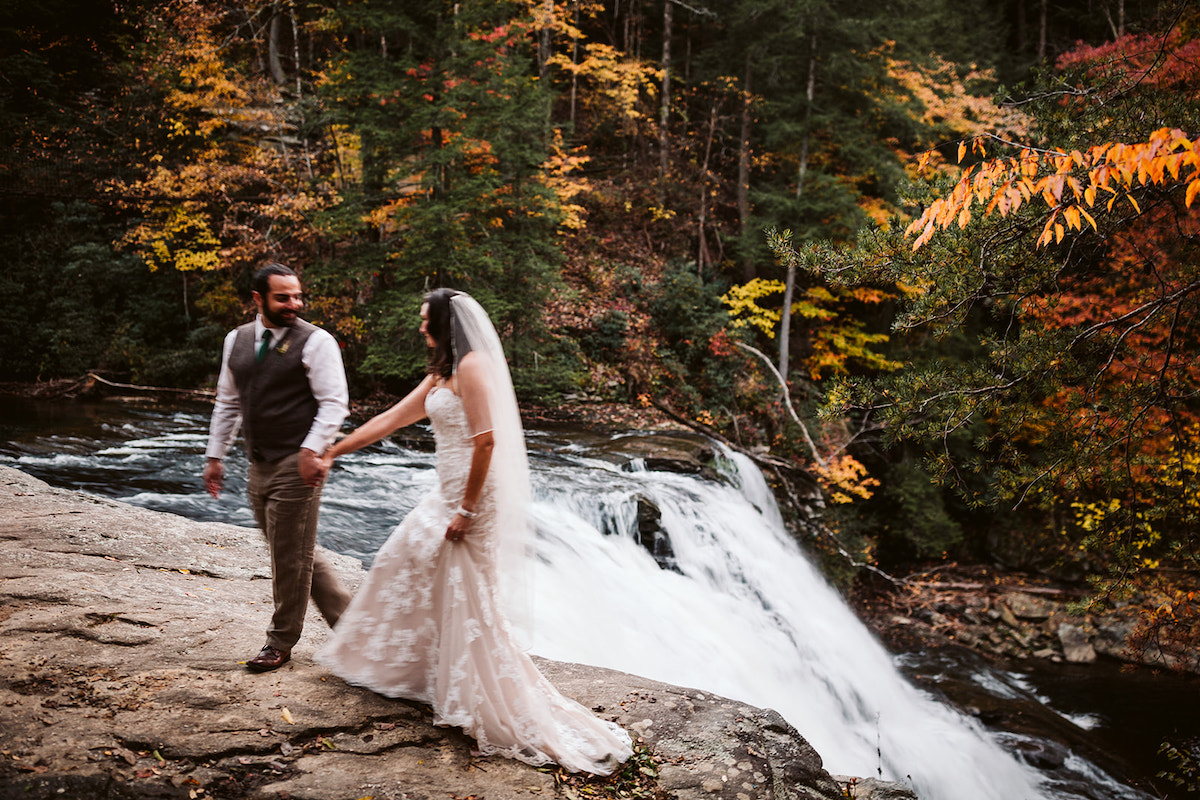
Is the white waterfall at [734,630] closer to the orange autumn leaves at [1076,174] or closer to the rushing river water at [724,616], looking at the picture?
the rushing river water at [724,616]

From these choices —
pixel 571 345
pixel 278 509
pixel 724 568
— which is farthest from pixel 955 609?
pixel 278 509

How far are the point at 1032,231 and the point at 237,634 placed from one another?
19.1ft

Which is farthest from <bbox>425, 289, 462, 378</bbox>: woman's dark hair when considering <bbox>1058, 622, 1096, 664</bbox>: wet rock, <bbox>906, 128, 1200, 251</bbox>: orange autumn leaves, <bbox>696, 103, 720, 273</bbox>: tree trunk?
<bbox>696, 103, 720, 273</bbox>: tree trunk

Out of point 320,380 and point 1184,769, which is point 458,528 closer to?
point 320,380

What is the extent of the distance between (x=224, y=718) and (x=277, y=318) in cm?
195

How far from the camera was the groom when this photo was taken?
11.1 feet

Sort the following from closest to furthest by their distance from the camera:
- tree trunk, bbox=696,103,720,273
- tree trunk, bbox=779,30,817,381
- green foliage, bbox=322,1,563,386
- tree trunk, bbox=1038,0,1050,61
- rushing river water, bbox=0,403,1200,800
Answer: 1. rushing river water, bbox=0,403,1200,800
2. green foliage, bbox=322,1,563,386
3. tree trunk, bbox=779,30,817,381
4. tree trunk, bbox=696,103,720,273
5. tree trunk, bbox=1038,0,1050,61

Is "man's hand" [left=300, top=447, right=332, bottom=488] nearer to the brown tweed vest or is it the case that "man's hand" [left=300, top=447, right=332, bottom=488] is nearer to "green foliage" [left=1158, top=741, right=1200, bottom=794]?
the brown tweed vest

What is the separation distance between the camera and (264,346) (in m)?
3.40

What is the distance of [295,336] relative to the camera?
3428 millimetres

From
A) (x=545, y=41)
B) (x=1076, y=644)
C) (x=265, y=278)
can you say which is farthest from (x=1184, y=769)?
(x=545, y=41)

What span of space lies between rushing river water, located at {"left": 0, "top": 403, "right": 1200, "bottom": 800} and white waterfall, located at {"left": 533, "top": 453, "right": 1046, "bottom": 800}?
0.09ft

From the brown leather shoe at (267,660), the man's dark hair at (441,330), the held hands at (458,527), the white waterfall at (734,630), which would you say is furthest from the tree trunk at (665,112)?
the brown leather shoe at (267,660)

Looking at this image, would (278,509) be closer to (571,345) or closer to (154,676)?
(154,676)
